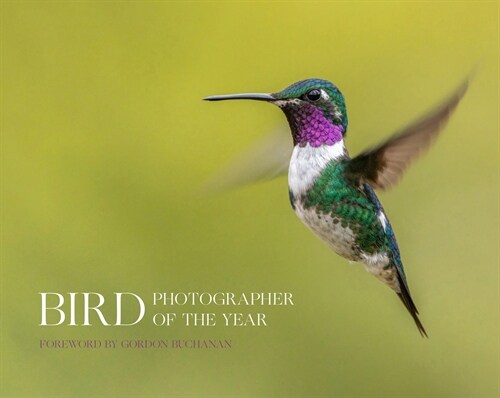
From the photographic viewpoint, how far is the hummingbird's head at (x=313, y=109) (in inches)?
49.8

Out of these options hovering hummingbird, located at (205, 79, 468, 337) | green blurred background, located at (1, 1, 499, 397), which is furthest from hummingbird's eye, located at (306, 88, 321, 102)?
green blurred background, located at (1, 1, 499, 397)

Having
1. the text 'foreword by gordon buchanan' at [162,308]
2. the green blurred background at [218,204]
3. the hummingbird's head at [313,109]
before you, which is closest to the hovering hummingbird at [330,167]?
the hummingbird's head at [313,109]

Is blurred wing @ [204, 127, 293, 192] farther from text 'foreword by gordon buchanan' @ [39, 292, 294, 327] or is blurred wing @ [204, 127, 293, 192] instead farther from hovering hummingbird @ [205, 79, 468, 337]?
text 'foreword by gordon buchanan' @ [39, 292, 294, 327]

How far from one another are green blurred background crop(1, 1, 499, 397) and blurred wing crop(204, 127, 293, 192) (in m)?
0.53

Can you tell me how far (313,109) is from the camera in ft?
4.16

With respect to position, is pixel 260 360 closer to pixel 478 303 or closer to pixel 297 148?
pixel 478 303

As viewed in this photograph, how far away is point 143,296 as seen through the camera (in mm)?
2188

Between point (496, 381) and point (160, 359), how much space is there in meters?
0.98

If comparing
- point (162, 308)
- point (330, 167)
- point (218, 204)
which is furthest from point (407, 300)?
point (162, 308)

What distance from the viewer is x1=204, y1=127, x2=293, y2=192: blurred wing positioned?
4.37 feet

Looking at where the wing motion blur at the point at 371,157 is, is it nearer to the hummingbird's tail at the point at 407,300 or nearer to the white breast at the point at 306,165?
the white breast at the point at 306,165

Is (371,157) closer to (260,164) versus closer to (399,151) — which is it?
(399,151)

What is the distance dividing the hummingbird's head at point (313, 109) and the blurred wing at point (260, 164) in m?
0.10

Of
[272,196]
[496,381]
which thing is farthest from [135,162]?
[496,381]
